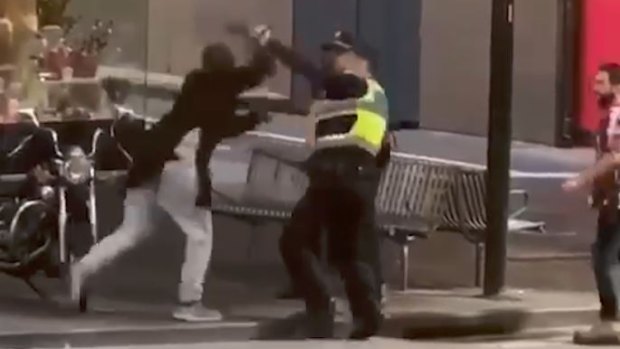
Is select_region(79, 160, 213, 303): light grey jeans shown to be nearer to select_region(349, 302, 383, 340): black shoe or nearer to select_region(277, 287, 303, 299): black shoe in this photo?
select_region(277, 287, 303, 299): black shoe

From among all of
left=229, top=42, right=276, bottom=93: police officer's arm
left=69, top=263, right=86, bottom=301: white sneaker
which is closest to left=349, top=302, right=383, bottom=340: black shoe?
left=229, top=42, right=276, bottom=93: police officer's arm

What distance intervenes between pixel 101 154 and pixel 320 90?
1.53m

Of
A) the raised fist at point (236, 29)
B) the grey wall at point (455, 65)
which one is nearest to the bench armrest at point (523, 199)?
the grey wall at point (455, 65)

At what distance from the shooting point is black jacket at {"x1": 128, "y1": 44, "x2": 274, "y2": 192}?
34.0 ft

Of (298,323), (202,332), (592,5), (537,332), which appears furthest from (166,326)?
(592,5)

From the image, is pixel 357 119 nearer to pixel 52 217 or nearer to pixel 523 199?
pixel 52 217

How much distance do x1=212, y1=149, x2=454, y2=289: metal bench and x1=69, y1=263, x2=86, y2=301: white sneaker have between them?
100 centimetres

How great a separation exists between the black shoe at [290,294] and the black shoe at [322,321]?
0.70ft

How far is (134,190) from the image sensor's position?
34.3 ft

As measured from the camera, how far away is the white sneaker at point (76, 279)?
10.4 meters

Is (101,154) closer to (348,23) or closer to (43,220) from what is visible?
(43,220)

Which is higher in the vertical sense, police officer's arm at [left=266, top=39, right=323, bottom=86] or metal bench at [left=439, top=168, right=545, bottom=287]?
police officer's arm at [left=266, top=39, right=323, bottom=86]

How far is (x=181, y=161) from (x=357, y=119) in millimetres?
1225

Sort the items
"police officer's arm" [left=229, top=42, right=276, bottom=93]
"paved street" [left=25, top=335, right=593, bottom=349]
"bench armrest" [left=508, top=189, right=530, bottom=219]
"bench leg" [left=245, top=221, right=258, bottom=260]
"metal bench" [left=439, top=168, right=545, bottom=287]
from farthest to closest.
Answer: "bench armrest" [left=508, top=189, right=530, bottom=219] → "metal bench" [left=439, top=168, right=545, bottom=287] → "bench leg" [left=245, top=221, right=258, bottom=260] → "police officer's arm" [left=229, top=42, right=276, bottom=93] → "paved street" [left=25, top=335, right=593, bottom=349]
